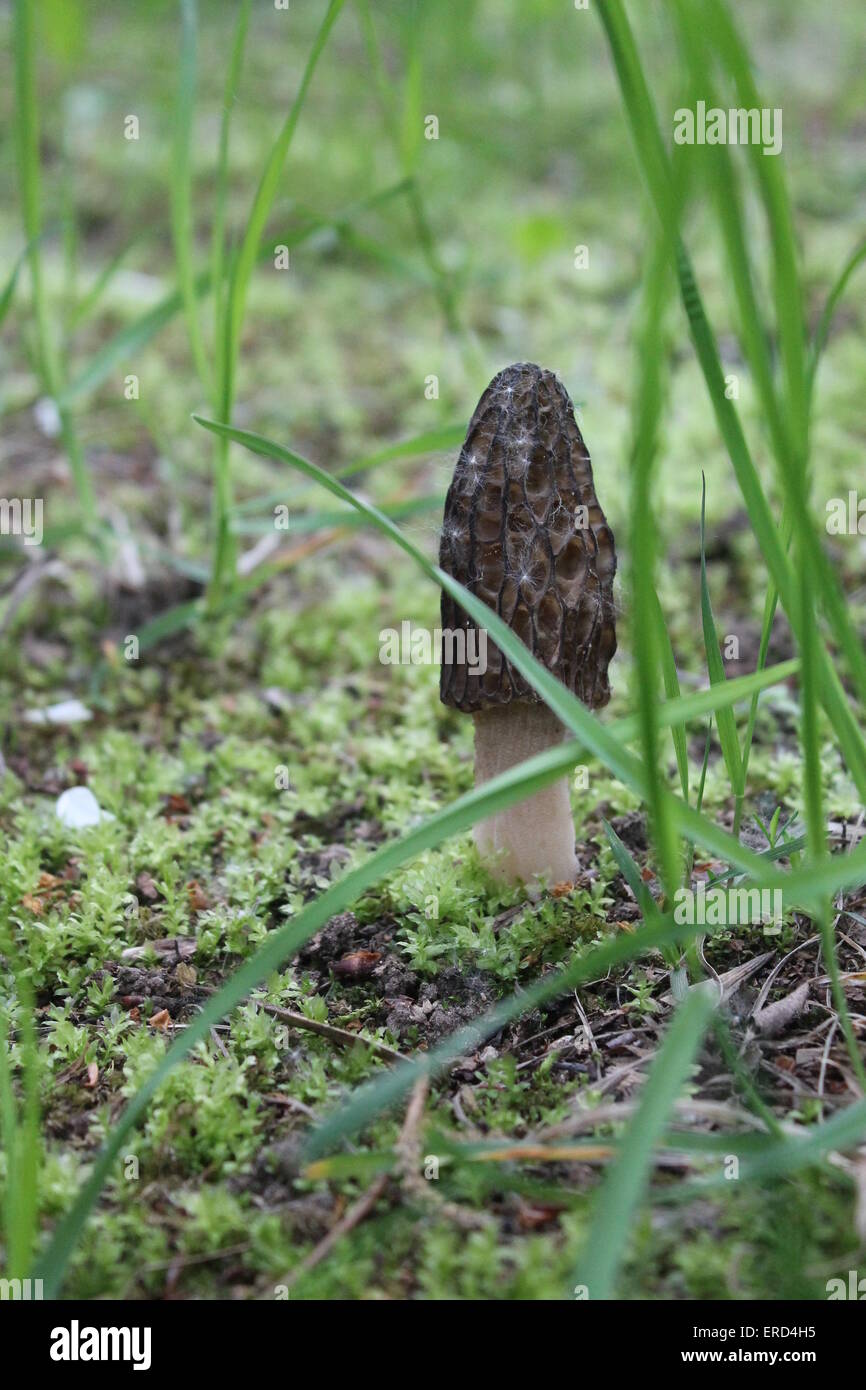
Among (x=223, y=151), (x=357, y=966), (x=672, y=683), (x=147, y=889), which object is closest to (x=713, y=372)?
(x=672, y=683)

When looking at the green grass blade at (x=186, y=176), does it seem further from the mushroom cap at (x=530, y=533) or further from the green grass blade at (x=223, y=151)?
the mushroom cap at (x=530, y=533)

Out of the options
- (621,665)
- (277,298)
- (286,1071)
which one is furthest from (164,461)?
(286,1071)

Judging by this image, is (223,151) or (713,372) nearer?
(713,372)

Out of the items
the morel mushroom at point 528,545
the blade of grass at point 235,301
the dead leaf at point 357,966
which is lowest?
the dead leaf at point 357,966

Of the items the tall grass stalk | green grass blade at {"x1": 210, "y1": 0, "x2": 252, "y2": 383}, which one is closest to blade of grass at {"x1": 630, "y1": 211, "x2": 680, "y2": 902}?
green grass blade at {"x1": 210, "y1": 0, "x2": 252, "y2": 383}

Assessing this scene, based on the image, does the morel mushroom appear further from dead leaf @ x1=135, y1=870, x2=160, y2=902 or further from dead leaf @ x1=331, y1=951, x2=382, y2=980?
dead leaf @ x1=135, y1=870, x2=160, y2=902

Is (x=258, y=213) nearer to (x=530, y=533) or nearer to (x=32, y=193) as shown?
(x=32, y=193)

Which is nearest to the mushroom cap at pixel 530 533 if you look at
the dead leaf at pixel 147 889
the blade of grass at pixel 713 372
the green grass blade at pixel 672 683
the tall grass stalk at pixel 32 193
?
the green grass blade at pixel 672 683
